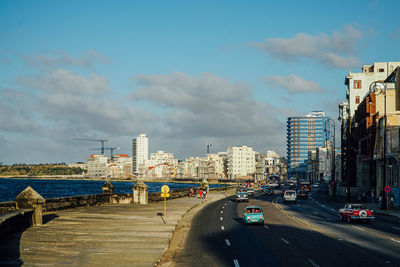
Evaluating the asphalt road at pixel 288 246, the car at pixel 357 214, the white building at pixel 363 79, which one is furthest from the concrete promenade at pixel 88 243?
the white building at pixel 363 79

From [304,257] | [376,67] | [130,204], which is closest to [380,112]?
[130,204]

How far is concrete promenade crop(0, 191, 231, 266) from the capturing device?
18.6 m

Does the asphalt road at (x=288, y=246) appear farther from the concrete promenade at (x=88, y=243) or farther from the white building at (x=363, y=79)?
the white building at (x=363, y=79)

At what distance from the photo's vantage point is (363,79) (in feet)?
414

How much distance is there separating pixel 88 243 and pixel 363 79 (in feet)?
382

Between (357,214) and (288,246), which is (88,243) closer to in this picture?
(288,246)

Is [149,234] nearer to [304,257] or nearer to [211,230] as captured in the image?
[211,230]

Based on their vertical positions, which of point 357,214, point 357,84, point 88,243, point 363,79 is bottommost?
point 357,214

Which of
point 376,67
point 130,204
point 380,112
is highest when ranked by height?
point 376,67

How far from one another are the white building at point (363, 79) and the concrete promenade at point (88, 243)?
342 ft

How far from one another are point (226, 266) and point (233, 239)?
8.63 m

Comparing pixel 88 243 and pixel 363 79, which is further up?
pixel 363 79

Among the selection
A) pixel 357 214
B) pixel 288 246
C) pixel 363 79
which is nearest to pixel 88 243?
pixel 288 246

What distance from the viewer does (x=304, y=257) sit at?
62.3ft
